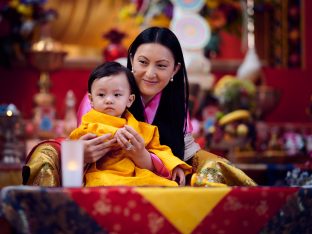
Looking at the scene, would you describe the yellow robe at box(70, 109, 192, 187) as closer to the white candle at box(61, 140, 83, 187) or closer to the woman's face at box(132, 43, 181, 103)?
the woman's face at box(132, 43, 181, 103)

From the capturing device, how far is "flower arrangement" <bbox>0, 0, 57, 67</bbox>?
570 cm

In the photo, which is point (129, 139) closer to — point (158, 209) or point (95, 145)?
point (95, 145)

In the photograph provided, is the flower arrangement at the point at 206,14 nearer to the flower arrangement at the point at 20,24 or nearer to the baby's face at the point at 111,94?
the flower arrangement at the point at 20,24

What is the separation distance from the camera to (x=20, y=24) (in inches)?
232

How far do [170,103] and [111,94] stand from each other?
0.27 m

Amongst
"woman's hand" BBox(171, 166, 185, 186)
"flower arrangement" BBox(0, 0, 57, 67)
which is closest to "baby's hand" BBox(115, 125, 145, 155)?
"woman's hand" BBox(171, 166, 185, 186)

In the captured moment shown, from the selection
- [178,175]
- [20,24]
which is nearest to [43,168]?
[178,175]

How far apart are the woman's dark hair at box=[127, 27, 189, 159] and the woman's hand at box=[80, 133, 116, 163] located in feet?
0.84

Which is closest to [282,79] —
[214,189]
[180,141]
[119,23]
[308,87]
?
[308,87]

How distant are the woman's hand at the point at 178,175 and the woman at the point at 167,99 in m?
0.05

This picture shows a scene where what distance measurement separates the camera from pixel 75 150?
209 cm

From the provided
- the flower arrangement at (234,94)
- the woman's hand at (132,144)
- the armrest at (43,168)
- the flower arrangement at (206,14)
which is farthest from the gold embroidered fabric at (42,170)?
the flower arrangement at (206,14)

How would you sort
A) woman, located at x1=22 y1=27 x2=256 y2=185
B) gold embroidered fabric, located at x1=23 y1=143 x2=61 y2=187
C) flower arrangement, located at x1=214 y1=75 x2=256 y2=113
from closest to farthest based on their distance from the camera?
1. gold embroidered fabric, located at x1=23 y1=143 x2=61 y2=187
2. woman, located at x1=22 y1=27 x2=256 y2=185
3. flower arrangement, located at x1=214 y1=75 x2=256 y2=113

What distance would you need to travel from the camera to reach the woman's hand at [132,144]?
241cm
